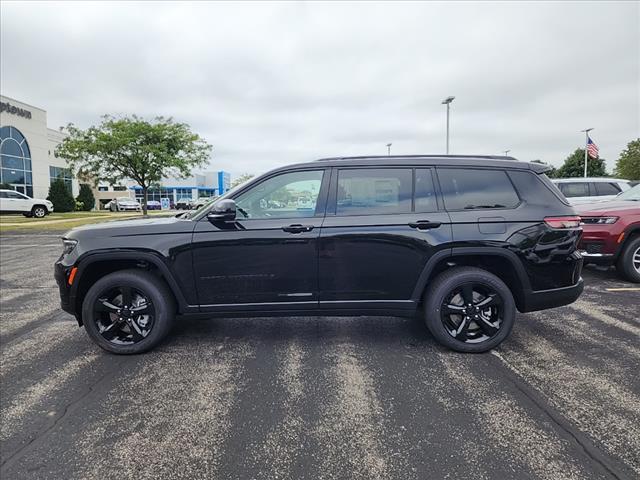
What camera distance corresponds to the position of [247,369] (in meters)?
3.55

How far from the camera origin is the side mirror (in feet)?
11.8

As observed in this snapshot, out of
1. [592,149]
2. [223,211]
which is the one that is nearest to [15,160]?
[223,211]

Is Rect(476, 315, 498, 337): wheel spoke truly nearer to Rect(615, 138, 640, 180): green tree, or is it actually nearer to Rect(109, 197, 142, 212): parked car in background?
Rect(109, 197, 142, 212): parked car in background

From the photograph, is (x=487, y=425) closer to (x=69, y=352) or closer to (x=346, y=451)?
(x=346, y=451)

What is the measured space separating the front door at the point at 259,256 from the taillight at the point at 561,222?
2.06 meters

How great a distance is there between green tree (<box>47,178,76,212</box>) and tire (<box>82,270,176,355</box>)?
36260 mm

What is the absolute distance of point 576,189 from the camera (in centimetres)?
1173

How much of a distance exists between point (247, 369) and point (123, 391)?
3.16ft

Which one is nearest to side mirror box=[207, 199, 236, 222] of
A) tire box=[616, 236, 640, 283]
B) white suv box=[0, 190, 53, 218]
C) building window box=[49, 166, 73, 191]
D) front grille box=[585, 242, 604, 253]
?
front grille box=[585, 242, 604, 253]

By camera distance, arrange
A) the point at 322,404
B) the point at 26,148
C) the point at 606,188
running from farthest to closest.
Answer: the point at 26,148
the point at 606,188
the point at 322,404

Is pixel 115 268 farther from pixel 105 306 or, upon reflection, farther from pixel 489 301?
pixel 489 301

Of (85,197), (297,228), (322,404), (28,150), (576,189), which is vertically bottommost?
(322,404)

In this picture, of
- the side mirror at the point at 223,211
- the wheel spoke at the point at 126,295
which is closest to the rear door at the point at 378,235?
the side mirror at the point at 223,211

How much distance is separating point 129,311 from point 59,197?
36477mm
